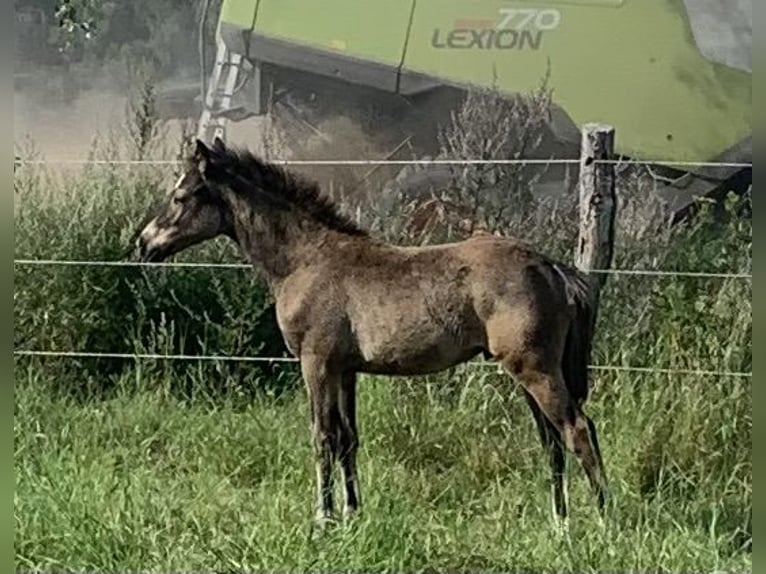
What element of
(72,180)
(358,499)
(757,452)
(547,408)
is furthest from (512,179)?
(757,452)

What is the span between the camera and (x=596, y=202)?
5.36 m

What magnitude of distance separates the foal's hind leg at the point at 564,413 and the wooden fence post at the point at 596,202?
2.36 ft

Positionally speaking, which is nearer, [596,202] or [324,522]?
[324,522]

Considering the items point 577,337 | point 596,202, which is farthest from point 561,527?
point 596,202

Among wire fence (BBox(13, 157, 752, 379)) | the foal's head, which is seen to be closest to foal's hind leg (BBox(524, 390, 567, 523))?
wire fence (BBox(13, 157, 752, 379))

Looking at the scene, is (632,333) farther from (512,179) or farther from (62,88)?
(62,88)

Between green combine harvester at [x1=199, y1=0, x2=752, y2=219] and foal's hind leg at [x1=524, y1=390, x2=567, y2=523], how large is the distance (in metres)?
1.23

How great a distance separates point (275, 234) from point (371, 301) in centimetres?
50

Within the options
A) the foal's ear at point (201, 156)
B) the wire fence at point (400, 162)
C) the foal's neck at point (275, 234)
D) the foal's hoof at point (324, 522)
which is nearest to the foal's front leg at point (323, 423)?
the foal's hoof at point (324, 522)

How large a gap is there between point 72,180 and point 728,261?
9.76 ft

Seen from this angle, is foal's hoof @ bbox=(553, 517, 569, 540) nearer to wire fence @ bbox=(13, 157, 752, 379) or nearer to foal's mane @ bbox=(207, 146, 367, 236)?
wire fence @ bbox=(13, 157, 752, 379)

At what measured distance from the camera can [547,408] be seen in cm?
475

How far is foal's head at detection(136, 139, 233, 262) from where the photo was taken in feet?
16.6

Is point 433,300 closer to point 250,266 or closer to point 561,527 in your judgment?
point 561,527
